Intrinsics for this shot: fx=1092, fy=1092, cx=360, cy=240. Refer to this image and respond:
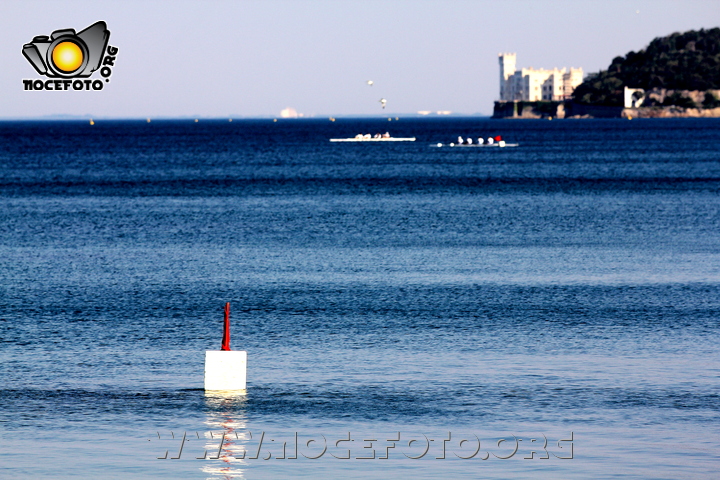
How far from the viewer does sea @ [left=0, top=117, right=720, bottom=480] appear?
16.3 m

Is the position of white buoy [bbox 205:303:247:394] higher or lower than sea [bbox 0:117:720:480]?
higher

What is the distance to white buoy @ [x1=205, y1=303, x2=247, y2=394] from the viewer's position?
64.1ft

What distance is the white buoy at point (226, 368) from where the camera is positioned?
19.5 meters

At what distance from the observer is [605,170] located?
107 m

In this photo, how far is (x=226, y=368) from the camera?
1978 centimetres

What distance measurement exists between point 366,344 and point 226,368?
17.8 ft

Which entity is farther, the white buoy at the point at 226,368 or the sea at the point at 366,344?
the white buoy at the point at 226,368

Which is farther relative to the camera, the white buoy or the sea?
the white buoy

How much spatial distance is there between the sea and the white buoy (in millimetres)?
274

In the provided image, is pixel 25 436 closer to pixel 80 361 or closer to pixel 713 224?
pixel 80 361

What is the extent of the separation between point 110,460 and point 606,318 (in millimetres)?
15609

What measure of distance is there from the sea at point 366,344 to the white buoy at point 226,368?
274 mm

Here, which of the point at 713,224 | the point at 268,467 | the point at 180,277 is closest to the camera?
the point at 268,467

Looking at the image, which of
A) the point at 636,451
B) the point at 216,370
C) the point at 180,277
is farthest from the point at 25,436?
the point at 180,277
